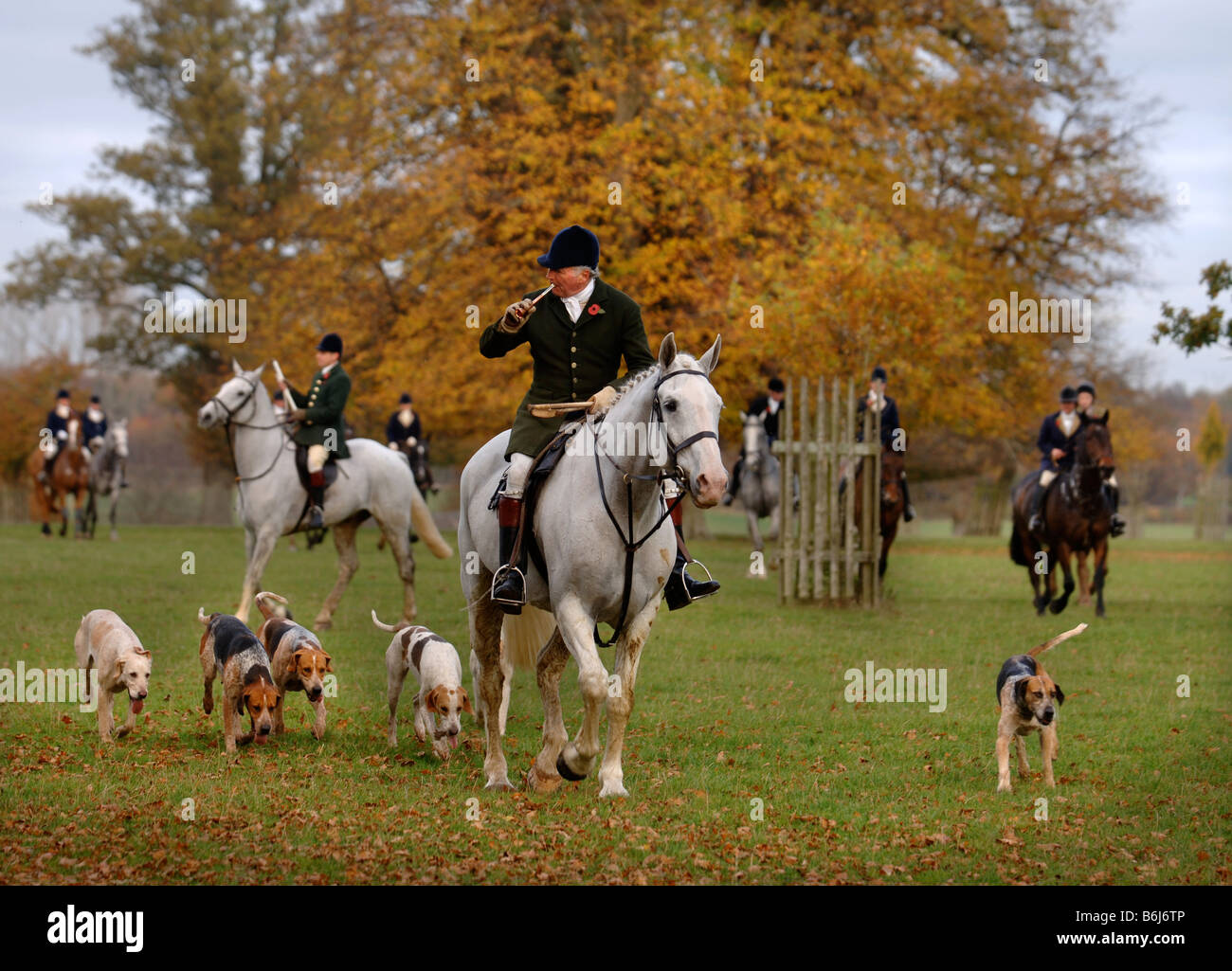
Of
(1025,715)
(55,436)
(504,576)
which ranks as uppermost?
(55,436)

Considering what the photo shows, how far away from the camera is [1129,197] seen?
1208 inches

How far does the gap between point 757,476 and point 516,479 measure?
16.1m

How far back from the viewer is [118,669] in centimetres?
859

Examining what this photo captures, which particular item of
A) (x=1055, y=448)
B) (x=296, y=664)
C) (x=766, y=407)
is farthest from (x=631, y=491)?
(x=766, y=407)

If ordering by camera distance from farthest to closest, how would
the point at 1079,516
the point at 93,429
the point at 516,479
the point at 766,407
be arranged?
the point at 93,429 → the point at 766,407 → the point at 1079,516 → the point at 516,479

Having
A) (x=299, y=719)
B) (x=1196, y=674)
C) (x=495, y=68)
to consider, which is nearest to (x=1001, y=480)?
(x=495, y=68)

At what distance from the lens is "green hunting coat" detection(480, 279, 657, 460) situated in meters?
7.77

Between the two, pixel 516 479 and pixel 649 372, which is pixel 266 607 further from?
pixel 649 372

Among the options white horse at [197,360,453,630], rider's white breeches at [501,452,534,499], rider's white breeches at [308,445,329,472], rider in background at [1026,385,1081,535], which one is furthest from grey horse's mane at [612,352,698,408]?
rider in background at [1026,385,1081,535]

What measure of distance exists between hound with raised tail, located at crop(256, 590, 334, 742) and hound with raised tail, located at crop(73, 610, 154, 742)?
783 mm

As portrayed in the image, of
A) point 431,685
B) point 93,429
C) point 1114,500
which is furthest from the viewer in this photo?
point 93,429

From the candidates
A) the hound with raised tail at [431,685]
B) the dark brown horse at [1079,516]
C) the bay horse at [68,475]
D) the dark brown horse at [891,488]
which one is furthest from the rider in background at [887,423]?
the bay horse at [68,475]

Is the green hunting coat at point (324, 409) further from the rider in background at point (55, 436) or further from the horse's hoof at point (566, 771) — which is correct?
the rider in background at point (55, 436)
